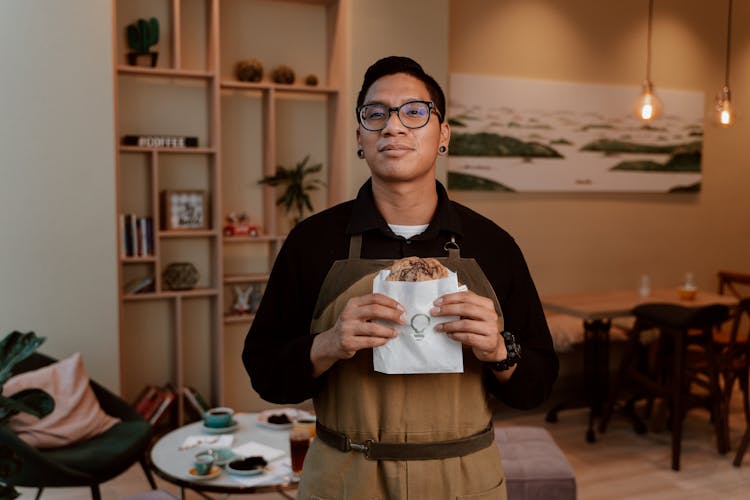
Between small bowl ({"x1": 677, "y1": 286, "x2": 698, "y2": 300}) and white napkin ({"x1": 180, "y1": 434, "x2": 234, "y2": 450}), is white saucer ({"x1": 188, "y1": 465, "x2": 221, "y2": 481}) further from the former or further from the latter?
small bowl ({"x1": 677, "y1": 286, "x2": 698, "y2": 300})

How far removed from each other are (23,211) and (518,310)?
10.6 ft

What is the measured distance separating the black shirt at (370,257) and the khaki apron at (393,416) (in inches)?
1.4

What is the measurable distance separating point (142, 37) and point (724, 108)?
3597mm

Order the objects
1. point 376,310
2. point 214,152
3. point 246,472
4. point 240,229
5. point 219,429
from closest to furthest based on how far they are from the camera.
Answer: point 376,310 → point 246,472 → point 219,429 → point 214,152 → point 240,229

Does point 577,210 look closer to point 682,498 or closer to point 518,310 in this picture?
point 682,498

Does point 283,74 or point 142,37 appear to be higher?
point 142,37

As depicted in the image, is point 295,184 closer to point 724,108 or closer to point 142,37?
point 142,37

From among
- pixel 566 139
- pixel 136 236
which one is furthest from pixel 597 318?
pixel 136 236

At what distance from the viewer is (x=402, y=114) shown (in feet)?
4.81

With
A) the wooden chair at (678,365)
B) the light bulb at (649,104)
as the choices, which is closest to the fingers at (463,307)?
the wooden chair at (678,365)

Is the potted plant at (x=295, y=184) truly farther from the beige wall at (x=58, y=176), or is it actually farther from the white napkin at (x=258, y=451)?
the white napkin at (x=258, y=451)

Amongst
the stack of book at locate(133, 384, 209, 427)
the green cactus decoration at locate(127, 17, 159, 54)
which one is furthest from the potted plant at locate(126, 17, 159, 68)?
the stack of book at locate(133, 384, 209, 427)

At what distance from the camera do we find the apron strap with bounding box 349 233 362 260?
1523mm

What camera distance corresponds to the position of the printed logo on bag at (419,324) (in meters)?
1.35
